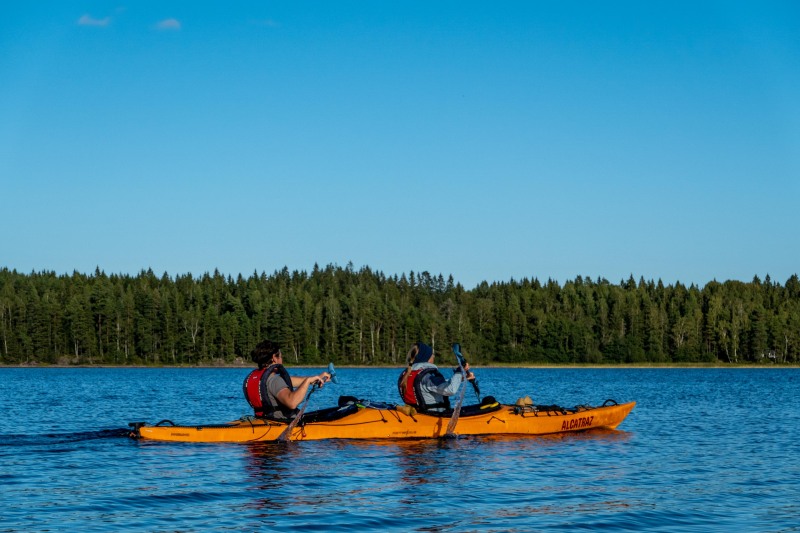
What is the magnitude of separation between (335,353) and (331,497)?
127643mm

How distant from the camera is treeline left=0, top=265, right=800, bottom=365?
136m

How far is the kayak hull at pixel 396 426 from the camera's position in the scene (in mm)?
21141

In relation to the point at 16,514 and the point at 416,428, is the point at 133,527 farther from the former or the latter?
the point at 416,428

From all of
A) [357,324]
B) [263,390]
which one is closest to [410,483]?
[263,390]

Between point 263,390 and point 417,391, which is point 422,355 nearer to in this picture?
point 417,391

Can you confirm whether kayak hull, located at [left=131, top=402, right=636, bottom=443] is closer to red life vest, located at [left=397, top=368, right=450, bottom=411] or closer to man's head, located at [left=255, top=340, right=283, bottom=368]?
red life vest, located at [left=397, top=368, right=450, bottom=411]

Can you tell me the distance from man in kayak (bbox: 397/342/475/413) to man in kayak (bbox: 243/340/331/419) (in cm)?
242

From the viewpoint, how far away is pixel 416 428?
A: 22.6 meters

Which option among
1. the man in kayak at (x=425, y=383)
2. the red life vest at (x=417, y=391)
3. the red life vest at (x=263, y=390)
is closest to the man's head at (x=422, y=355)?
the man in kayak at (x=425, y=383)

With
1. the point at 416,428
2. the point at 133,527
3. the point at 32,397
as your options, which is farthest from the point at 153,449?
the point at 32,397

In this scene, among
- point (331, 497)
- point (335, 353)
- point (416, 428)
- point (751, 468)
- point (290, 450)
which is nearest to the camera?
point (331, 497)

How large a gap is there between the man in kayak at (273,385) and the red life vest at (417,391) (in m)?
2.44

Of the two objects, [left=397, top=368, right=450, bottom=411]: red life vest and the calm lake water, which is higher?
[left=397, top=368, right=450, bottom=411]: red life vest

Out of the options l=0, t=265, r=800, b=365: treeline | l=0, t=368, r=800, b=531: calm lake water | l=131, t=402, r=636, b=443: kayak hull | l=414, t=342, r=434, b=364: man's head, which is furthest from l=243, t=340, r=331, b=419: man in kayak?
l=0, t=265, r=800, b=365: treeline
